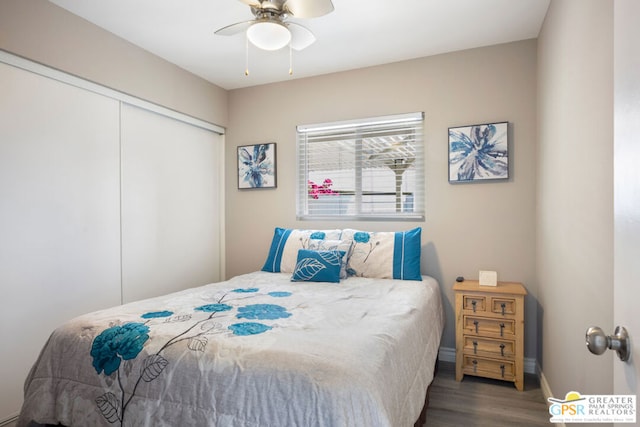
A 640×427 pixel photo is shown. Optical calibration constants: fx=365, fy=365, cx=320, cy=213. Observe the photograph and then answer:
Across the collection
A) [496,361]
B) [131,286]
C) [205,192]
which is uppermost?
[205,192]

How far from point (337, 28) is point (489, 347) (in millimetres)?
2581

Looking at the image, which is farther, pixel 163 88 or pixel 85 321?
pixel 163 88

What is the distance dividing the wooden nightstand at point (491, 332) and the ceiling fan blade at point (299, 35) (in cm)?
205

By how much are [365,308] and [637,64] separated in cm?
156

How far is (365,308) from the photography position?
1977 millimetres

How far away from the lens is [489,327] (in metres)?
2.62

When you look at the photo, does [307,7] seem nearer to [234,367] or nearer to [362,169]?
[362,169]

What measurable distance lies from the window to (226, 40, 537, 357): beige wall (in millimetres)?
82

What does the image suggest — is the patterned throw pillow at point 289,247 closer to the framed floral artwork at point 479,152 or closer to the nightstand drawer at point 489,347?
the framed floral artwork at point 479,152

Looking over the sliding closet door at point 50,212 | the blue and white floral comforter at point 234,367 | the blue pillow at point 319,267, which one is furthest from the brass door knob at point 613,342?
the sliding closet door at point 50,212

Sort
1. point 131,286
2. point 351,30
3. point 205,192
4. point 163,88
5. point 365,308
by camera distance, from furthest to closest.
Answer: point 205,192, point 163,88, point 131,286, point 351,30, point 365,308

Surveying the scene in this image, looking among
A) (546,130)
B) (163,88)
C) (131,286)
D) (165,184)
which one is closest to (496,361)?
(546,130)

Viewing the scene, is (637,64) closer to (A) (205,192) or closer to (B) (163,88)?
(B) (163,88)

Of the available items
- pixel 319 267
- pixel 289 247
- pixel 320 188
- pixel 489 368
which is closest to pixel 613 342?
pixel 319 267
